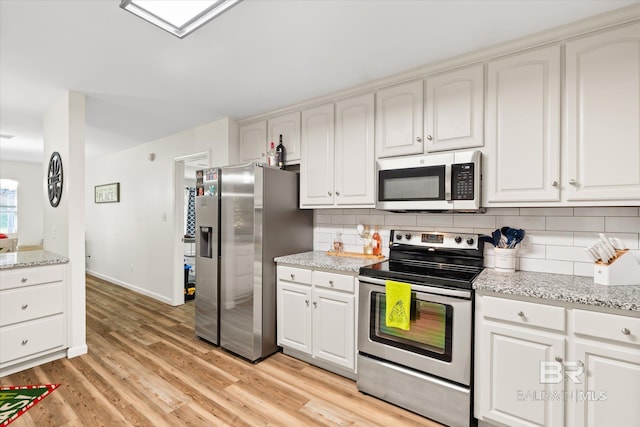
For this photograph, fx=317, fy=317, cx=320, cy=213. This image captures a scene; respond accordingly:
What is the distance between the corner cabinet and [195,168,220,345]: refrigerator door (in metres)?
1.13

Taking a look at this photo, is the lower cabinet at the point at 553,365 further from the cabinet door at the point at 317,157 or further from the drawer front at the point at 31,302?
the drawer front at the point at 31,302

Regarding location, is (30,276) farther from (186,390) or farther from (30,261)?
(186,390)

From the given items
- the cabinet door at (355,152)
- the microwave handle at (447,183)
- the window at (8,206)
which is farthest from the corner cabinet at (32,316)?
the window at (8,206)

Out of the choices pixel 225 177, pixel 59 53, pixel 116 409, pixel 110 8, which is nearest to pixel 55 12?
pixel 110 8

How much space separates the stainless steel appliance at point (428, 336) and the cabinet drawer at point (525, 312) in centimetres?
11

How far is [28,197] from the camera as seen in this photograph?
266 inches

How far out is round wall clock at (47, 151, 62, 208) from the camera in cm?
299

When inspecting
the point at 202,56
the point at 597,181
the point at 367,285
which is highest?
the point at 202,56

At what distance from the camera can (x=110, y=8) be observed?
170cm

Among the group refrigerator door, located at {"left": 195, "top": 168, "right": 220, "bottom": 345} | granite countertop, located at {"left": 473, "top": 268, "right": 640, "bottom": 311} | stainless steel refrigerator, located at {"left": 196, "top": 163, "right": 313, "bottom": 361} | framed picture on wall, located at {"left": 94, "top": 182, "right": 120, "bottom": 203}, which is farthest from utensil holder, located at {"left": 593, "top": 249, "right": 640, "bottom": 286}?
framed picture on wall, located at {"left": 94, "top": 182, "right": 120, "bottom": 203}

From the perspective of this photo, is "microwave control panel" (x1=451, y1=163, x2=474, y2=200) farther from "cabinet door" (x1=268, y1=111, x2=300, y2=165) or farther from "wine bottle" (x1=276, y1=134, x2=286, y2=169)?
"wine bottle" (x1=276, y1=134, x2=286, y2=169)

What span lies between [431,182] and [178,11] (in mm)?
1851

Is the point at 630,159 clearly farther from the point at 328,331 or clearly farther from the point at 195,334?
the point at 195,334

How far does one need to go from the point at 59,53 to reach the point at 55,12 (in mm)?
→ 573
